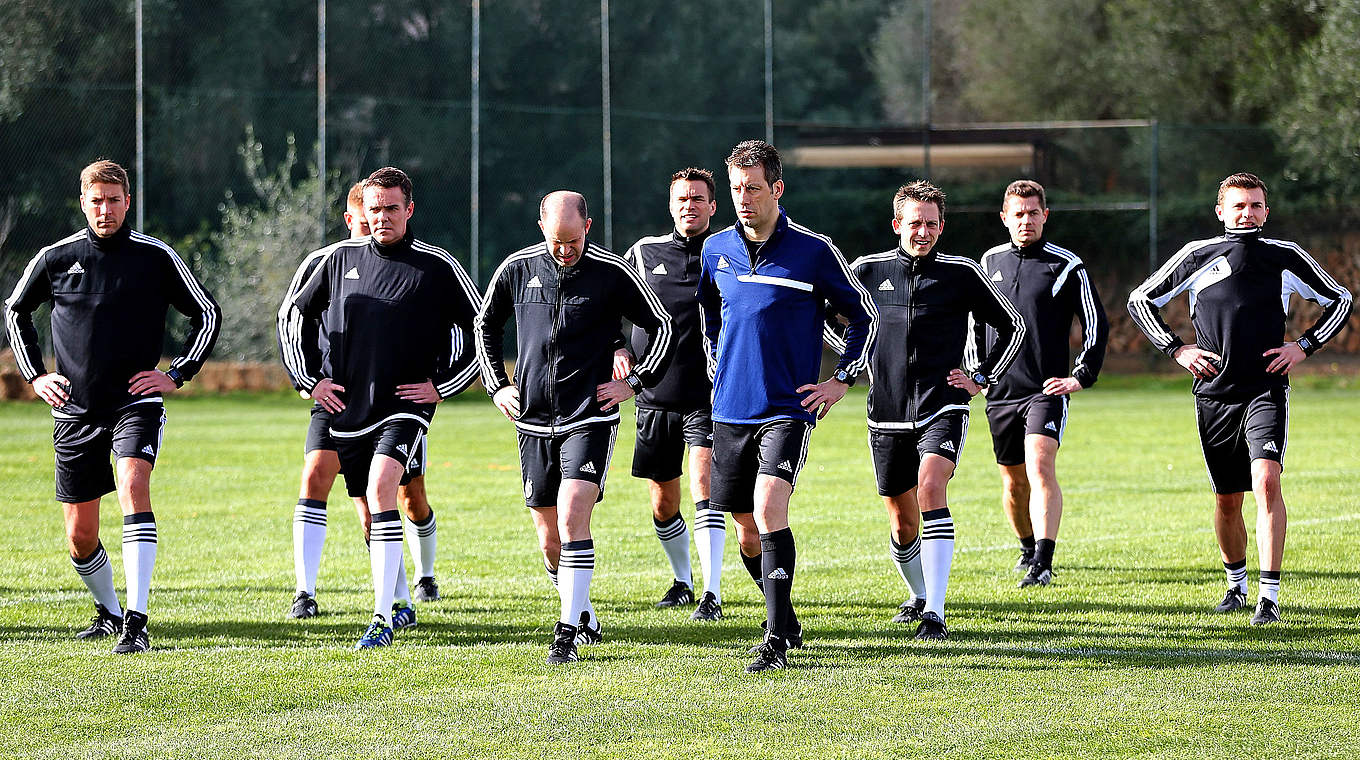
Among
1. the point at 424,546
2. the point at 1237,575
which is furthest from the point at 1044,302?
the point at 424,546

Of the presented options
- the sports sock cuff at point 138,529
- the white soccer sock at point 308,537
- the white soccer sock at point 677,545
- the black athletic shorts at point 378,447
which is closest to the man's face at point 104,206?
the sports sock cuff at point 138,529

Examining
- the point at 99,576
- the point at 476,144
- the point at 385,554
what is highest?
the point at 476,144

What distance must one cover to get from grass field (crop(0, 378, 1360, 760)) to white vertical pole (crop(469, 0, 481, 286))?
53.2 ft

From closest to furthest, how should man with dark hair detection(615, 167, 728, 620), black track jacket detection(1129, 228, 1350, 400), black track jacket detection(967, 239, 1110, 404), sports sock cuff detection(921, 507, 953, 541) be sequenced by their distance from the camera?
1. sports sock cuff detection(921, 507, 953, 541)
2. black track jacket detection(1129, 228, 1350, 400)
3. man with dark hair detection(615, 167, 728, 620)
4. black track jacket detection(967, 239, 1110, 404)

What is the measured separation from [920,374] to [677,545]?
5.28 feet

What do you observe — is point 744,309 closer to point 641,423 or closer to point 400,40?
point 641,423

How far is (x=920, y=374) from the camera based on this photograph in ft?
24.7

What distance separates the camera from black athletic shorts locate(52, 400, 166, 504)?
707 cm

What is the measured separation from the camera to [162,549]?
10414 mm

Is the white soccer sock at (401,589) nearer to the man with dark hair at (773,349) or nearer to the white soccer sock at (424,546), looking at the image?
the white soccer sock at (424,546)

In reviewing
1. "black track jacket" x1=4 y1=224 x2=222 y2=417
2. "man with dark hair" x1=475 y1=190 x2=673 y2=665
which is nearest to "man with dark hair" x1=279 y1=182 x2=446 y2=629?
"black track jacket" x1=4 y1=224 x2=222 y2=417

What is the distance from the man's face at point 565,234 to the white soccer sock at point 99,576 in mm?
2470

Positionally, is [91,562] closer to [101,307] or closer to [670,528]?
[101,307]

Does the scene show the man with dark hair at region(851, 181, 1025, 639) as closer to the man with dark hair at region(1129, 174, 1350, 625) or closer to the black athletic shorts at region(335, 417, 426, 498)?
the man with dark hair at region(1129, 174, 1350, 625)
